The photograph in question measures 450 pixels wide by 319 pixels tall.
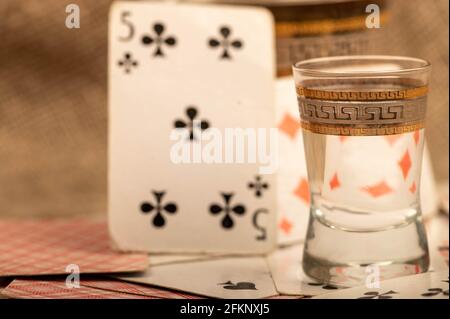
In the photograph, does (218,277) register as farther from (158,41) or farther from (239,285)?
(158,41)

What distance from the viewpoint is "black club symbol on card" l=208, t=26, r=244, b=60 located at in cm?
100

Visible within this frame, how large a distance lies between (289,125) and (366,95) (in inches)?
8.8

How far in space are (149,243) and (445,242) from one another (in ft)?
1.14

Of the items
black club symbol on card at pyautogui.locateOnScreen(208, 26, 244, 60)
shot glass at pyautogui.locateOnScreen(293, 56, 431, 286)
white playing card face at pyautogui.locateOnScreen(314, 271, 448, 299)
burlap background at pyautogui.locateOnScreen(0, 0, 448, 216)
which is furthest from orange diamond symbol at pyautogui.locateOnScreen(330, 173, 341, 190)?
burlap background at pyautogui.locateOnScreen(0, 0, 448, 216)

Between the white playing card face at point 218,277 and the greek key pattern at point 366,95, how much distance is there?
204 millimetres

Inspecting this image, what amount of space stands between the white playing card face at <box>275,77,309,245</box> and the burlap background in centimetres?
28

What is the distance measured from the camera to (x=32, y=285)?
2.86 ft

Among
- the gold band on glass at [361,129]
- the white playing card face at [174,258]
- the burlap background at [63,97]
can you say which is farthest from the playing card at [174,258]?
the burlap background at [63,97]

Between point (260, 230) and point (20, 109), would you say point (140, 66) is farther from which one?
point (20, 109)

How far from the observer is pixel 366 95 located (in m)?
0.82

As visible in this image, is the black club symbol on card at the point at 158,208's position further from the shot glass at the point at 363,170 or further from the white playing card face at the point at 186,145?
the shot glass at the point at 363,170

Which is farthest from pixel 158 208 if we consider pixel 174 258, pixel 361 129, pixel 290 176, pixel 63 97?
pixel 63 97
